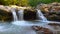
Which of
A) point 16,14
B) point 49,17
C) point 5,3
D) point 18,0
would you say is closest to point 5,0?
point 5,3

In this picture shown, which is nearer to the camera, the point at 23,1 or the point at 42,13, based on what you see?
the point at 42,13

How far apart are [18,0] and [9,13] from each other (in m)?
8.08

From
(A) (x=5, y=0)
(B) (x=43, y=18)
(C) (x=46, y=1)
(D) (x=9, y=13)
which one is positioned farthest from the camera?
(C) (x=46, y=1)

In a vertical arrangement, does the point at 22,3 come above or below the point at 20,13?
above

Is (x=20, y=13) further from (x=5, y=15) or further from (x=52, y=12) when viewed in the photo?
(x=52, y=12)

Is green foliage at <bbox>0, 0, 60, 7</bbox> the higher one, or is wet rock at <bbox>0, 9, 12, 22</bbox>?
green foliage at <bbox>0, 0, 60, 7</bbox>

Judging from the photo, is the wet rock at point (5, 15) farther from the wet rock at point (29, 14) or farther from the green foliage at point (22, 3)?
the green foliage at point (22, 3)

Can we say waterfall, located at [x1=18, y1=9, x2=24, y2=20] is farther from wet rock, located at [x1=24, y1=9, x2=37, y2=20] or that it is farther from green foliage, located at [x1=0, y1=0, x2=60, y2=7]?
green foliage, located at [x1=0, y1=0, x2=60, y2=7]

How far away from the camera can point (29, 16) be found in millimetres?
14672

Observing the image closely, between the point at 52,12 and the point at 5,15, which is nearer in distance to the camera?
the point at 5,15

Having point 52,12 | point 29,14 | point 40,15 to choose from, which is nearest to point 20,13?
point 29,14

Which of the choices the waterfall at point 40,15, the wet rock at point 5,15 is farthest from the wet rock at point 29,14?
the wet rock at point 5,15

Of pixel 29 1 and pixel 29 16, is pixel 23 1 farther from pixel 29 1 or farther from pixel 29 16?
pixel 29 16

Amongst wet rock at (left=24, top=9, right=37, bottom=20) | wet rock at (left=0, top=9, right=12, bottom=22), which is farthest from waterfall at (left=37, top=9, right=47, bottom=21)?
wet rock at (left=0, top=9, right=12, bottom=22)
